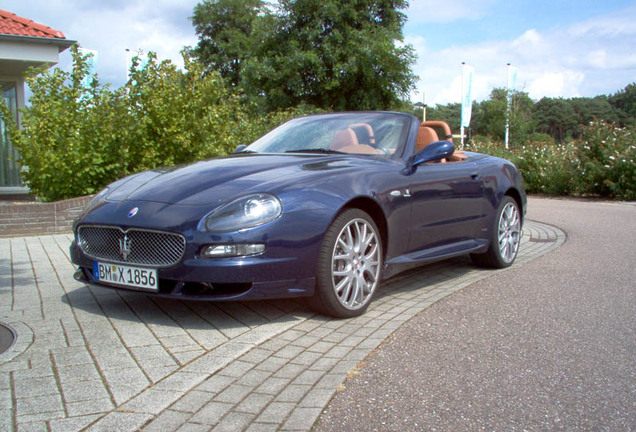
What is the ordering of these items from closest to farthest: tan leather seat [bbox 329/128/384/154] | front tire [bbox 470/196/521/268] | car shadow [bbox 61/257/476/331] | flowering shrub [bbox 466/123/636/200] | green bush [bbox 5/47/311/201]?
car shadow [bbox 61/257/476/331]
tan leather seat [bbox 329/128/384/154]
front tire [bbox 470/196/521/268]
green bush [bbox 5/47/311/201]
flowering shrub [bbox 466/123/636/200]

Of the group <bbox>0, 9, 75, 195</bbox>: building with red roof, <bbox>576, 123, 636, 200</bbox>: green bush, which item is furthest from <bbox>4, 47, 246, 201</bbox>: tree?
<bbox>576, 123, 636, 200</bbox>: green bush

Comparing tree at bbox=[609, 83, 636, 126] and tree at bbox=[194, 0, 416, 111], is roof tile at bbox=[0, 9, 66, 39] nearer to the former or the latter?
tree at bbox=[194, 0, 416, 111]

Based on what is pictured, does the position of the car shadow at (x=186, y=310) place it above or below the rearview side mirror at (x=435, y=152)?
below

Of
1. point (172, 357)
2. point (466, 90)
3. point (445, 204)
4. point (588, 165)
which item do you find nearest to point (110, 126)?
point (445, 204)

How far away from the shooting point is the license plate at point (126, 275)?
12.1 feet

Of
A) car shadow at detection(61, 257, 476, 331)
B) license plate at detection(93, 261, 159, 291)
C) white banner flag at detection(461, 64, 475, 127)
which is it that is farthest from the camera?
white banner flag at detection(461, 64, 475, 127)

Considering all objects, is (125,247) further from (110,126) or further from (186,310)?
(110,126)

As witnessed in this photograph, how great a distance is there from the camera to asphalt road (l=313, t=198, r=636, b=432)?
2.58 metres

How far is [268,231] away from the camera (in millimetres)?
3613

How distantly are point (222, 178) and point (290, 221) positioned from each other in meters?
0.67

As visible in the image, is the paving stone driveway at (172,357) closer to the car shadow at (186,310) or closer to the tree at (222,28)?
the car shadow at (186,310)

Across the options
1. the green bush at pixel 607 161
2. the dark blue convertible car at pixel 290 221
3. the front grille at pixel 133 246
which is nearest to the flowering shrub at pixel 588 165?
the green bush at pixel 607 161

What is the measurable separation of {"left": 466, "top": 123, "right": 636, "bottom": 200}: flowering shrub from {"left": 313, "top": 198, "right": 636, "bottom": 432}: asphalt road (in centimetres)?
1139

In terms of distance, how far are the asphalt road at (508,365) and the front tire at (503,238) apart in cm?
47
